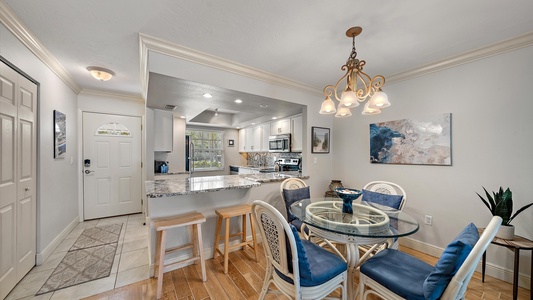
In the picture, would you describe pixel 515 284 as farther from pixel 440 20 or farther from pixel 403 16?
pixel 403 16

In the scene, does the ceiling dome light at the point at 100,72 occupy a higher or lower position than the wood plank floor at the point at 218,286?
higher

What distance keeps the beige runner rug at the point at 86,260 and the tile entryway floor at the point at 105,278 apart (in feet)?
0.19

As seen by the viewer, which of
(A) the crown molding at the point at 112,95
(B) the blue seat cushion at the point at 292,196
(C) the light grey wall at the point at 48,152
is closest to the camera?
(C) the light grey wall at the point at 48,152

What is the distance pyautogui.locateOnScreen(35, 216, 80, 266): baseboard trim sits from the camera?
2.30 m

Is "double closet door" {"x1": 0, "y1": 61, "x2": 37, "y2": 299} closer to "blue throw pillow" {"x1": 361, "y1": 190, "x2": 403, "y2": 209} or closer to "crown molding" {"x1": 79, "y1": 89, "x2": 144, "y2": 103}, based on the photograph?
"crown molding" {"x1": 79, "y1": 89, "x2": 144, "y2": 103}

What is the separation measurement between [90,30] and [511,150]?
4.31 meters

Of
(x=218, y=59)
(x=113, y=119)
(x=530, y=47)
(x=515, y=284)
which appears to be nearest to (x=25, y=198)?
(x=113, y=119)

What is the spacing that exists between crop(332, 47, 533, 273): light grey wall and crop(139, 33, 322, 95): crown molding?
1674 mm

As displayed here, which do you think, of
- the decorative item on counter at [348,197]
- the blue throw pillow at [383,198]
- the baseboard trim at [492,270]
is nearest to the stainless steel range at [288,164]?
the blue throw pillow at [383,198]

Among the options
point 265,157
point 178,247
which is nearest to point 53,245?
point 178,247

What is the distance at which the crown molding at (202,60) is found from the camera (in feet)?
6.69

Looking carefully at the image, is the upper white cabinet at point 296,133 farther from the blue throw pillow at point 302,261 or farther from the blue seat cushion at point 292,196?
the blue throw pillow at point 302,261

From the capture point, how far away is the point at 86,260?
94.8 inches

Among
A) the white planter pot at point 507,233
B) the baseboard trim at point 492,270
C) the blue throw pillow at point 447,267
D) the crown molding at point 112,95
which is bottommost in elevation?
the baseboard trim at point 492,270
